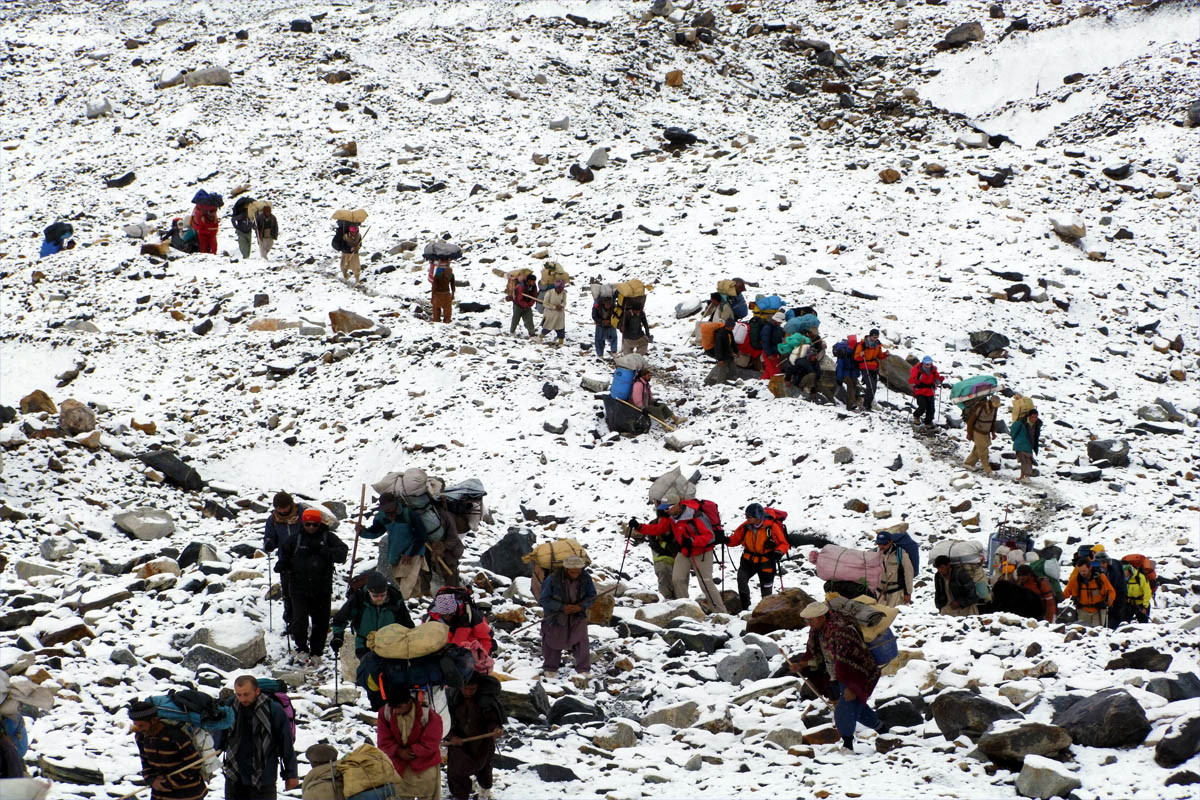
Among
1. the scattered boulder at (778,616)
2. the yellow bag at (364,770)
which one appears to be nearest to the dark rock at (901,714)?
the scattered boulder at (778,616)

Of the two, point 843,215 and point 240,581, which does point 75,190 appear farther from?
point 240,581

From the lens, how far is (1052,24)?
3938 cm

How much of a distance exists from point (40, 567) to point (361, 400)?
7.64 meters

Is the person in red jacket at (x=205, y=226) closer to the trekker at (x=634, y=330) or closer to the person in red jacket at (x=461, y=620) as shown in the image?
the trekker at (x=634, y=330)

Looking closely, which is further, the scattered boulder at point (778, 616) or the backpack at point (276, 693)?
the scattered boulder at point (778, 616)

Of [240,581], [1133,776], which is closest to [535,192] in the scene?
[240,581]

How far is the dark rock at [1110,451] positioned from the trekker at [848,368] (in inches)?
161

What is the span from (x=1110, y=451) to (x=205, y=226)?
20.2 meters

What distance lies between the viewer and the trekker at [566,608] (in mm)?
11164

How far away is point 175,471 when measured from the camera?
1673cm

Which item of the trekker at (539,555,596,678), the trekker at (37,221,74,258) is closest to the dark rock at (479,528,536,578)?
the trekker at (539,555,596,678)

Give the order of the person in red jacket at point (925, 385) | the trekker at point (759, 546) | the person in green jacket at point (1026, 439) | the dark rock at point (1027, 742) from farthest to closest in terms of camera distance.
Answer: the person in red jacket at point (925, 385)
the person in green jacket at point (1026, 439)
the trekker at point (759, 546)
the dark rock at point (1027, 742)

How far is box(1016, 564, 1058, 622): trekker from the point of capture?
42.4ft

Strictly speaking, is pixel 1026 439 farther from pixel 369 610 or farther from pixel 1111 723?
pixel 369 610
